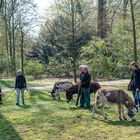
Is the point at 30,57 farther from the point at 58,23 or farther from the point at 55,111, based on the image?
the point at 55,111

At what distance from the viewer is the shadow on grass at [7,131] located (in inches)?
461

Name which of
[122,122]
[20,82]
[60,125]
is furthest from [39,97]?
[122,122]

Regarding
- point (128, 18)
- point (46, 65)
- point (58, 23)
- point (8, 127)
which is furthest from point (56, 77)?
point (8, 127)

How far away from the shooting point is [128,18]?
36312 mm

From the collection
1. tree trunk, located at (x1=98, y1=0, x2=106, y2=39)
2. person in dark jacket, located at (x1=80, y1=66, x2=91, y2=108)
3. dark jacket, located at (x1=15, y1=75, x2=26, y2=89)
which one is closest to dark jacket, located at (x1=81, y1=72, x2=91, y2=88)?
person in dark jacket, located at (x1=80, y1=66, x2=91, y2=108)

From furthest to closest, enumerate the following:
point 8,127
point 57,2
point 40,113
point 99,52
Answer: point 57,2, point 99,52, point 40,113, point 8,127

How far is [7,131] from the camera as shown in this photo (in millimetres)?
12492

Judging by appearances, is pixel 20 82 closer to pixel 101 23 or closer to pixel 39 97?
pixel 39 97

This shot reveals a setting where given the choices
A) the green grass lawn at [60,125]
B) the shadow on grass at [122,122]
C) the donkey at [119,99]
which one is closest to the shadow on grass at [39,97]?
the green grass lawn at [60,125]

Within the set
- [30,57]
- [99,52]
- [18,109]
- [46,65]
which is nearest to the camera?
[18,109]

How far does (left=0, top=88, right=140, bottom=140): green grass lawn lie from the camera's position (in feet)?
38.4

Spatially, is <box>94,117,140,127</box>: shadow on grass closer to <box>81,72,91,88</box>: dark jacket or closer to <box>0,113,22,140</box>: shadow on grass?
<box>81,72,91,88</box>: dark jacket

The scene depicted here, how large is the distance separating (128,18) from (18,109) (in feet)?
71.3

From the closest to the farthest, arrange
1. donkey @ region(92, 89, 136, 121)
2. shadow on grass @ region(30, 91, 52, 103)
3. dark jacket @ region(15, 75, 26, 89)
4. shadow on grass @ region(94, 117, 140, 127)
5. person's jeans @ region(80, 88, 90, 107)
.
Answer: shadow on grass @ region(94, 117, 140, 127)
donkey @ region(92, 89, 136, 121)
person's jeans @ region(80, 88, 90, 107)
dark jacket @ region(15, 75, 26, 89)
shadow on grass @ region(30, 91, 52, 103)
